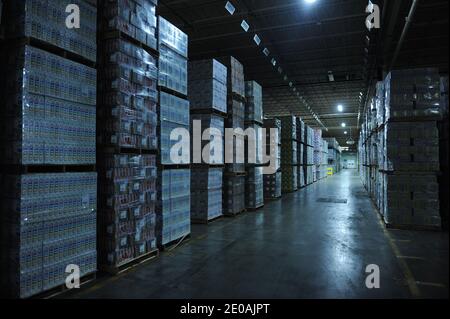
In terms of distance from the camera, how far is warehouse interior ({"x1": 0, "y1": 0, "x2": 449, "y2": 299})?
11.8ft

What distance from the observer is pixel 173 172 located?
6.03 m

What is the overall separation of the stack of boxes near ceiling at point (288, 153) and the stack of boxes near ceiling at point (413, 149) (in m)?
9.13

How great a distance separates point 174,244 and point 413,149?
5.68m

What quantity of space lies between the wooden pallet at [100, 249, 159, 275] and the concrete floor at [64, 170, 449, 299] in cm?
12

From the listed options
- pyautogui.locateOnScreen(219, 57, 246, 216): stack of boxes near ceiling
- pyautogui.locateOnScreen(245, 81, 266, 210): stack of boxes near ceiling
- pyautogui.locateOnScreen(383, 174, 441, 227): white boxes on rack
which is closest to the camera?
pyautogui.locateOnScreen(383, 174, 441, 227): white boxes on rack

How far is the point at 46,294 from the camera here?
144 inches

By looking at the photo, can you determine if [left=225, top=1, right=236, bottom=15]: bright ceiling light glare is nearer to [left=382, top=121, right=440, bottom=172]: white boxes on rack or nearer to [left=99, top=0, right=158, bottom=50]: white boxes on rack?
[left=99, top=0, right=158, bottom=50]: white boxes on rack

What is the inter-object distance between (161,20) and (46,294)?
4.55 m

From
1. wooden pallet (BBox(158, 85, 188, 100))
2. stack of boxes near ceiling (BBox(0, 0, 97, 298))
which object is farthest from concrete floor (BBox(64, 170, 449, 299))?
wooden pallet (BBox(158, 85, 188, 100))

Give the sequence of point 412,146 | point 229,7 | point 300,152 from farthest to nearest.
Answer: point 300,152, point 229,7, point 412,146

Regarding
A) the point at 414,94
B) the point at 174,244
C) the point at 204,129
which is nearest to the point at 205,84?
the point at 204,129

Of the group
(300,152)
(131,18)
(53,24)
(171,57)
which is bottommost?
(300,152)

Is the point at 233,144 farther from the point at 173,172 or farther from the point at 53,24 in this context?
the point at 53,24

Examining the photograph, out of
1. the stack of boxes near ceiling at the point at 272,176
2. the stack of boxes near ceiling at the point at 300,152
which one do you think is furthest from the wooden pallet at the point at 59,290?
the stack of boxes near ceiling at the point at 300,152
